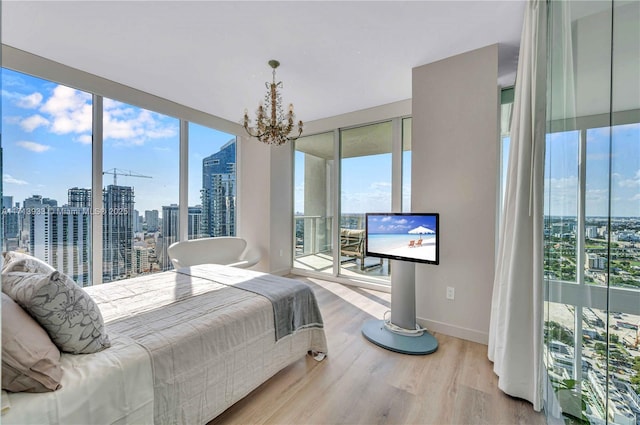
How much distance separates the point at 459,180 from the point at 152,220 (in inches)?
143

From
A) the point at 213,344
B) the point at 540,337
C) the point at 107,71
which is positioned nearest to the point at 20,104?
the point at 107,71

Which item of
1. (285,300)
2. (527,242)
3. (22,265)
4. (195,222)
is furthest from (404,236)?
(195,222)

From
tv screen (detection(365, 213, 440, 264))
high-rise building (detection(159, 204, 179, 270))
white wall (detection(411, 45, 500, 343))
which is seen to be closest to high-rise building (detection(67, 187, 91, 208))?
high-rise building (detection(159, 204, 179, 270))

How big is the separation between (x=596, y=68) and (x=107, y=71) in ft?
13.0

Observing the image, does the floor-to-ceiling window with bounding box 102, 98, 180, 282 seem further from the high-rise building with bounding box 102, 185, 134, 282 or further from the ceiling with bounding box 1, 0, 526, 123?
the ceiling with bounding box 1, 0, 526, 123

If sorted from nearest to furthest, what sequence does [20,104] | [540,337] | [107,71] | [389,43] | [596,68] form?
[596,68] → [540,337] → [389,43] → [20,104] → [107,71]

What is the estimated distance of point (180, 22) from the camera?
249cm

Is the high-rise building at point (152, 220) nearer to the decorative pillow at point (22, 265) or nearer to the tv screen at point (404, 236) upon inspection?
the decorative pillow at point (22, 265)

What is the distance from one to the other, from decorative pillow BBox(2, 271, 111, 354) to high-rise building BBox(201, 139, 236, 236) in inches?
123

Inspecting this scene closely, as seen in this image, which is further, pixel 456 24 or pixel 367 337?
pixel 367 337

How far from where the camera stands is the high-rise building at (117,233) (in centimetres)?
353

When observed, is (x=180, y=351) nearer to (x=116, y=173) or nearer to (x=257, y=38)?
(x=257, y=38)

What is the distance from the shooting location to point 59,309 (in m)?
1.44

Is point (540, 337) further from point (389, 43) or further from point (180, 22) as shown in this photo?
point (180, 22)
